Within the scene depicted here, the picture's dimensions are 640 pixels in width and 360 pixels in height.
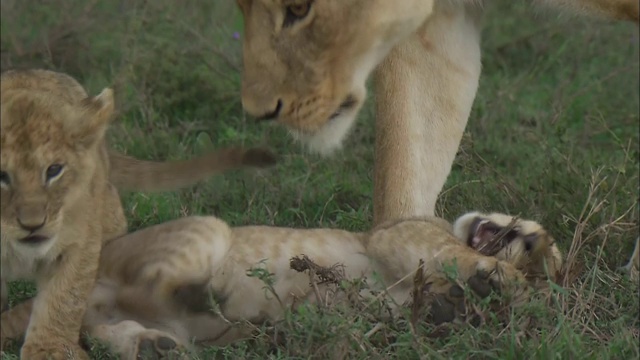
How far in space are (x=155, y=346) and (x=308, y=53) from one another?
822mm

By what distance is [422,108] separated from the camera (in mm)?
4316

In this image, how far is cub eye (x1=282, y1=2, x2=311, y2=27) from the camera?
148 inches

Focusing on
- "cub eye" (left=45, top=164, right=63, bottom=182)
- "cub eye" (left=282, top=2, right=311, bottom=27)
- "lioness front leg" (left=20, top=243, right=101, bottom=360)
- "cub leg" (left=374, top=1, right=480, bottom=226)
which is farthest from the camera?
"cub leg" (left=374, top=1, right=480, bottom=226)

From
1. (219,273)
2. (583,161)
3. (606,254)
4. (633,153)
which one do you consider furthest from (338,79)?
(633,153)

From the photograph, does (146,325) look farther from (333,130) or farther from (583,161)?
(583,161)

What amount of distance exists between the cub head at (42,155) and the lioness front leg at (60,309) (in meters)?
0.13

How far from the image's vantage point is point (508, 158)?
17.3ft

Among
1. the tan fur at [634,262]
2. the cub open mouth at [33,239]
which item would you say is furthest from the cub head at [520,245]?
the cub open mouth at [33,239]

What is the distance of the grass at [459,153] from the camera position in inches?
133

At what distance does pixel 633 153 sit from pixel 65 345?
7.68 ft

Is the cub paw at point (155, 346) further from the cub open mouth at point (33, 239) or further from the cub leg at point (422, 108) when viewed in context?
the cub leg at point (422, 108)

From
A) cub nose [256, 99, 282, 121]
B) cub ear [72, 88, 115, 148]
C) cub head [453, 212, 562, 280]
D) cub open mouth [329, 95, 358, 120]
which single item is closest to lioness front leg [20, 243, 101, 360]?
cub ear [72, 88, 115, 148]

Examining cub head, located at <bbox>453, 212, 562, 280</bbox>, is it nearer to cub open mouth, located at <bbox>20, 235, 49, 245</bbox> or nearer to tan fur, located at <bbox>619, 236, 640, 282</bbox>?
tan fur, located at <bbox>619, 236, 640, 282</bbox>

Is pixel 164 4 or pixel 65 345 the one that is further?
pixel 164 4
